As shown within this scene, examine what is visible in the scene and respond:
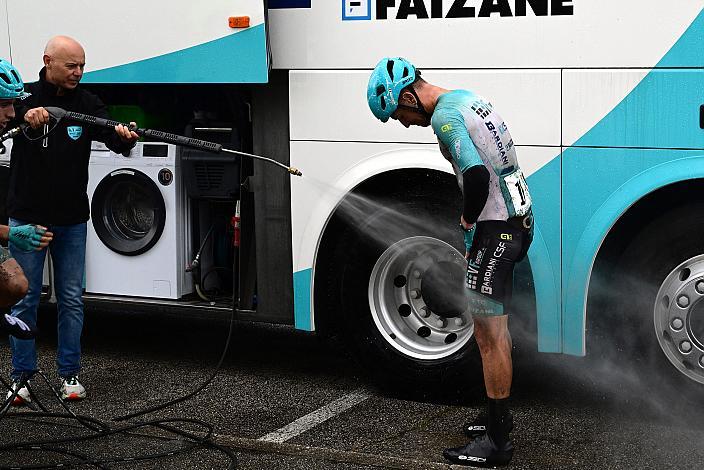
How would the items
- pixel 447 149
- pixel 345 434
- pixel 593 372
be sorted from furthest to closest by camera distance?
pixel 593 372 < pixel 345 434 < pixel 447 149

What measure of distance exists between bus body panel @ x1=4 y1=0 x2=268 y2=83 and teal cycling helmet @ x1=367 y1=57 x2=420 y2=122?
42.0 inches

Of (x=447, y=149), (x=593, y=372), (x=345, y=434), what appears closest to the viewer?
(x=447, y=149)

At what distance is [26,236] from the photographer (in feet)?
18.7

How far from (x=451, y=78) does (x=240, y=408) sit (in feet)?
6.85

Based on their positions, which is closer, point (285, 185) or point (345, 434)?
point (345, 434)

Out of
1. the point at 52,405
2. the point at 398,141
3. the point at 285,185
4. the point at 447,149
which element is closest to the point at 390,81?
the point at 447,149

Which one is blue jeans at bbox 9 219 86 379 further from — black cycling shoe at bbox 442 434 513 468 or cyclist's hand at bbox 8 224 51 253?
black cycling shoe at bbox 442 434 513 468

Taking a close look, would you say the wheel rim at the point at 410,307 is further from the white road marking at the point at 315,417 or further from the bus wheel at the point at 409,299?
the white road marking at the point at 315,417

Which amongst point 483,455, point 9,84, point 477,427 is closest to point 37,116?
point 9,84

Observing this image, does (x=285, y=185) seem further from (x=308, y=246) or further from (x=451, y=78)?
(x=451, y=78)

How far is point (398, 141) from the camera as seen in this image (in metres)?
6.55

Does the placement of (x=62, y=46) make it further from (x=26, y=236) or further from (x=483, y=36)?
(x=483, y=36)

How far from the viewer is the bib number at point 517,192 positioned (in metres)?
5.67

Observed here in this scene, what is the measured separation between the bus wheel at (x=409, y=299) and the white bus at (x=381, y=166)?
11mm
